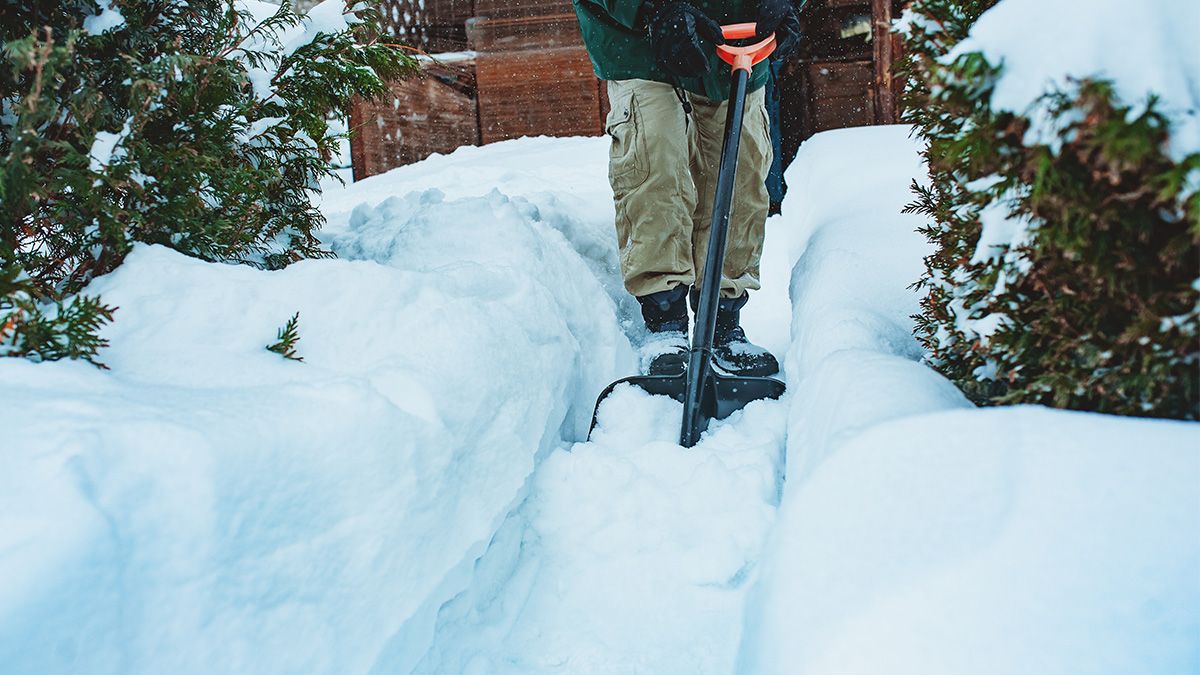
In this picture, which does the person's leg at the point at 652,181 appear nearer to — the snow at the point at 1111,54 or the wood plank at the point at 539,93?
the snow at the point at 1111,54

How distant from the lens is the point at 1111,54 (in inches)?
36.2

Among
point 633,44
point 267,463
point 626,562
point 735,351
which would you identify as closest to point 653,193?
point 633,44

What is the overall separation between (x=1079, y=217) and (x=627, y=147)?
1765mm

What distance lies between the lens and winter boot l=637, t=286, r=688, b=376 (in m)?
2.71

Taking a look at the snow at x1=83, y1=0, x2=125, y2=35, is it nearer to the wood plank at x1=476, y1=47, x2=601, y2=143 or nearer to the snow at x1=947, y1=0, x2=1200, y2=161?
the snow at x1=947, y1=0, x2=1200, y2=161

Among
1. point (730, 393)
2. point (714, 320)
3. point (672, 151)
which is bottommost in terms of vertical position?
point (730, 393)

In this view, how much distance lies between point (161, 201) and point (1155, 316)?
181 cm

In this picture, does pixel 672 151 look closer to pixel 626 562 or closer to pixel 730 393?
pixel 730 393

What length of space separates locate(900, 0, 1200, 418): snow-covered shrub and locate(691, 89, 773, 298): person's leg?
5.05 feet

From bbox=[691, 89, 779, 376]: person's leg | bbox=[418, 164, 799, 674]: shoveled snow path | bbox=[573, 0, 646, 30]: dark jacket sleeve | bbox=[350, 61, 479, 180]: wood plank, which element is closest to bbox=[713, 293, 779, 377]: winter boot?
bbox=[691, 89, 779, 376]: person's leg

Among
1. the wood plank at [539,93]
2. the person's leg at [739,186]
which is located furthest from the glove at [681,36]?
the wood plank at [539,93]

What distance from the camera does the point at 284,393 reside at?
1426 mm

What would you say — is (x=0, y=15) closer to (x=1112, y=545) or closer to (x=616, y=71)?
(x=616, y=71)

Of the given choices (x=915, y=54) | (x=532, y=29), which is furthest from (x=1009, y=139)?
(x=532, y=29)
